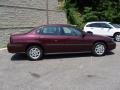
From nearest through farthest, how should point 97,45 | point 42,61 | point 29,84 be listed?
point 29,84, point 42,61, point 97,45

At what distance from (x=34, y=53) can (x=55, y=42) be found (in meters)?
0.99

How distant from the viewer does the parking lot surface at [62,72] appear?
834 cm

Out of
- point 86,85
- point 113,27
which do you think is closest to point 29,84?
point 86,85

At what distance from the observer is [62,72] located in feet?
33.1

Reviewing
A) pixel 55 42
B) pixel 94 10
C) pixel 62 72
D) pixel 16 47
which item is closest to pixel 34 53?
pixel 16 47

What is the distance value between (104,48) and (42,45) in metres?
2.77

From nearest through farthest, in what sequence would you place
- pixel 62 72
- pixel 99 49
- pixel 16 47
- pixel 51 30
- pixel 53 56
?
pixel 62 72 < pixel 16 47 < pixel 51 30 < pixel 99 49 < pixel 53 56

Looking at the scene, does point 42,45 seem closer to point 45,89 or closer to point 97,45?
point 97,45

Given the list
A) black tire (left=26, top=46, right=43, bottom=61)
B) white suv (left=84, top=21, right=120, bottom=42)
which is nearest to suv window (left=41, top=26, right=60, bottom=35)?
black tire (left=26, top=46, right=43, bottom=61)

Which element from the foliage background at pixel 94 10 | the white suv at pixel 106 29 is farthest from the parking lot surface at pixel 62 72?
the foliage background at pixel 94 10

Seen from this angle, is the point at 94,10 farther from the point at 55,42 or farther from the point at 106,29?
the point at 55,42

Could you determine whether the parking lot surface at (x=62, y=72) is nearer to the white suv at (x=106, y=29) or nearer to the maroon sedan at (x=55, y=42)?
the maroon sedan at (x=55, y=42)

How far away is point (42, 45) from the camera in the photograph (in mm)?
12836

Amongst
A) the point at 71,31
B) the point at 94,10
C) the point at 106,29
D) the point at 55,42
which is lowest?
the point at 106,29
